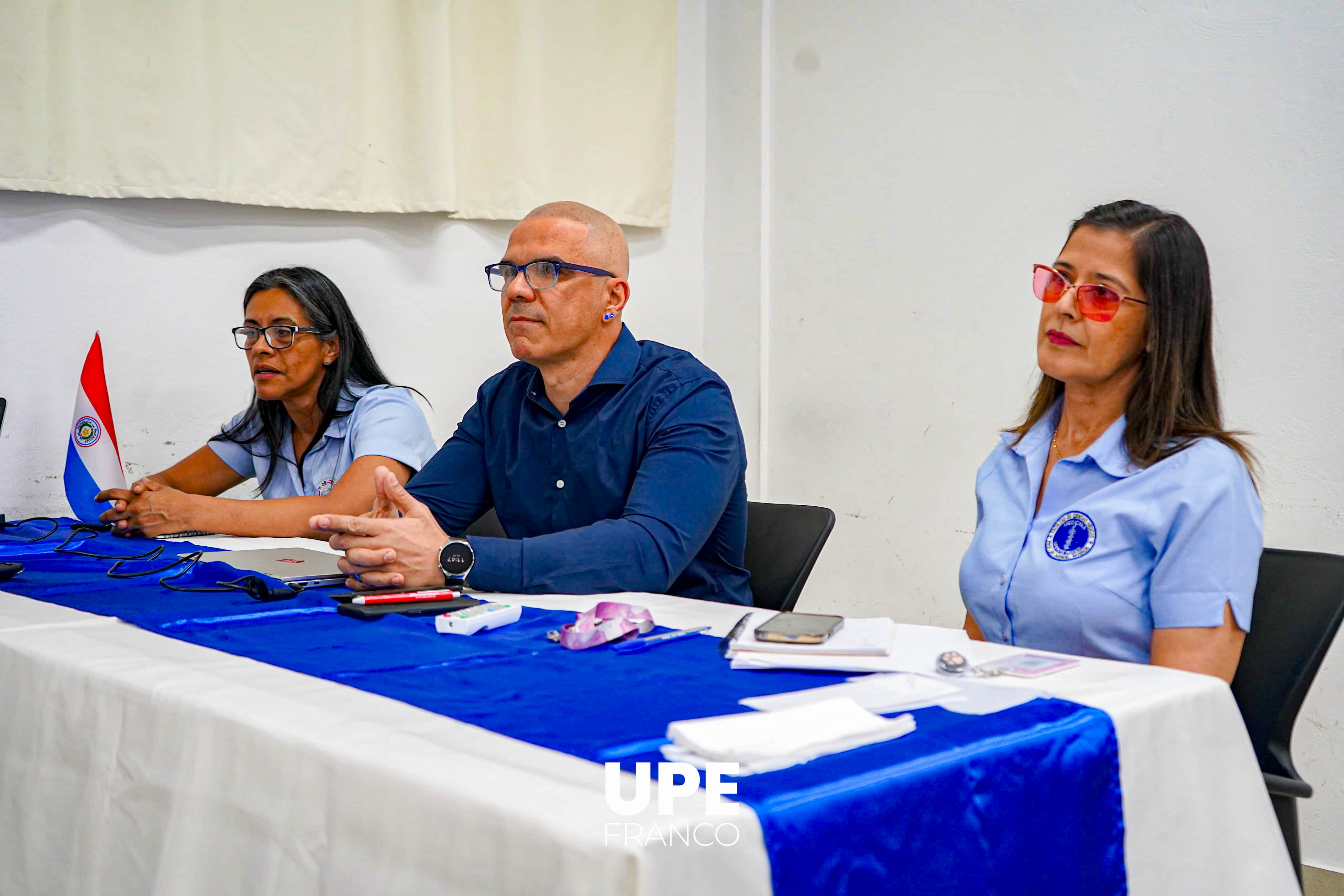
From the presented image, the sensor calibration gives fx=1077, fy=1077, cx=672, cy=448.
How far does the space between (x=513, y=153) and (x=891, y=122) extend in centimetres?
125

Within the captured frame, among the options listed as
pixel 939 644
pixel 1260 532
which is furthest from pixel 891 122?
pixel 939 644

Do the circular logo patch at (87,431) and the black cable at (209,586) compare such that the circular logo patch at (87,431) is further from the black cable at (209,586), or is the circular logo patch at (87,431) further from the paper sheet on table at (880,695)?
the paper sheet on table at (880,695)

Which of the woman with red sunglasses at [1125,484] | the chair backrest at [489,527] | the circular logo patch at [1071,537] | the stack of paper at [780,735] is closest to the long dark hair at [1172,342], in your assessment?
the woman with red sunglasses at [1125,484]

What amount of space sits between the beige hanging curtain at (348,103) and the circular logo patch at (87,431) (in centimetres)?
72

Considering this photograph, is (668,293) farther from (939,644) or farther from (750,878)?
(750,878)

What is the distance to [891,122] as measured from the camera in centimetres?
349

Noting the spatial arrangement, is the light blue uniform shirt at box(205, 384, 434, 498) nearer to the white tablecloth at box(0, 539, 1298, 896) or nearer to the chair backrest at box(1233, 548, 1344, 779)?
the white tablecloth at box(0, 539, 1298, 896)

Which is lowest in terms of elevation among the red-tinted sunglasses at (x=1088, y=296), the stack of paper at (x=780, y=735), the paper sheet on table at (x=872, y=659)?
the paper sheet on table at (x=872, y=659)

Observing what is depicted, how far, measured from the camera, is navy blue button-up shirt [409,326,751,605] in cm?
163

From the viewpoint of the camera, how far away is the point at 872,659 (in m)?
1.03

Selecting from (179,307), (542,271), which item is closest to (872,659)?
(542,271)

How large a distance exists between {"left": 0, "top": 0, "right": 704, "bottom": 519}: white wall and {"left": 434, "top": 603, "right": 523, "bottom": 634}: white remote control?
205 centimetres

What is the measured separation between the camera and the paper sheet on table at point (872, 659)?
1.02m

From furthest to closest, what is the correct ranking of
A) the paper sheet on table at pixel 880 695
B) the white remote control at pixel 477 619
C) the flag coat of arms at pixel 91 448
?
the flag coat of arms at pixel 91 448
the white remote control at pixel 477 619
the paper sheet on table at pixel 880 695
